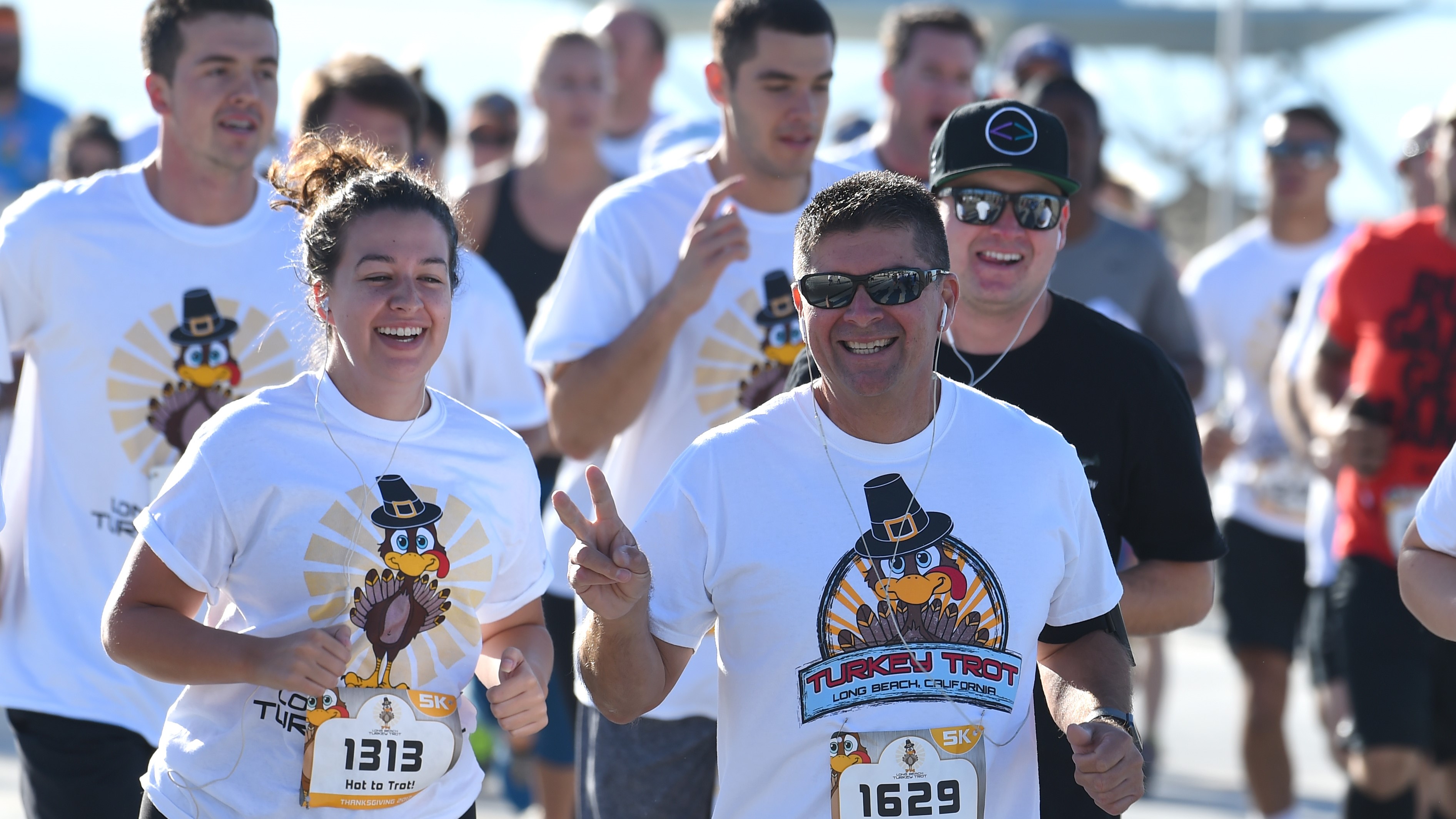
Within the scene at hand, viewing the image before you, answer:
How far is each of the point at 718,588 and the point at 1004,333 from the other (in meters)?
0.98

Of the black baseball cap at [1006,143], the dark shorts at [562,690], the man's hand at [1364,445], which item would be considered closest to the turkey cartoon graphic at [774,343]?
the black baseball cap at [1006,143]

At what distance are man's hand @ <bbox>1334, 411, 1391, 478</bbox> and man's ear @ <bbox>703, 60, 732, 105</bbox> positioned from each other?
2092mm

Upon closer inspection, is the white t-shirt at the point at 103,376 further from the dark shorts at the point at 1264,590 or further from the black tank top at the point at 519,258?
the dark shorts at the point at 1264,590

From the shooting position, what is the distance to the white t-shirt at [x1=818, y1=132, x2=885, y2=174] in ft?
16.9

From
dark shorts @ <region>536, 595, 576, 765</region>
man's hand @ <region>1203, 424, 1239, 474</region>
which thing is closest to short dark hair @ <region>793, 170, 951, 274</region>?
dark shorts @ <region>536, 595, 576, 765</region>

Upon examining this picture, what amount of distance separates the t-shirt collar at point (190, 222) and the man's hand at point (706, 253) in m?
0.92

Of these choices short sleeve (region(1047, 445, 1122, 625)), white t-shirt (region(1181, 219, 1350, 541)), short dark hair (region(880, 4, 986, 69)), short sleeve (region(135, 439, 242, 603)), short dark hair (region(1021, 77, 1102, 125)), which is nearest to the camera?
short sleeve (region(135, 439, 242, 603))

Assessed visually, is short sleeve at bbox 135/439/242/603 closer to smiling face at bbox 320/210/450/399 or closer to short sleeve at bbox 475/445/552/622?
smiling face at bbox 320/210/450/399

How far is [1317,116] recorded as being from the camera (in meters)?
7.20

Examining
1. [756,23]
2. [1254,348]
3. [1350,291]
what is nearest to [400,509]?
[756,23]

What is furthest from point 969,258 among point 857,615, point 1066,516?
point 857,615

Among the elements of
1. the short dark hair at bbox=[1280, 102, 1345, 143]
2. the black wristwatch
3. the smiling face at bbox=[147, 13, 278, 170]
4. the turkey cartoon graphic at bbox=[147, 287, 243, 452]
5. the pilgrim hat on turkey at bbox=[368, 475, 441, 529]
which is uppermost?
the short dark hair at bbox=[1280, 102, 1345, 143]

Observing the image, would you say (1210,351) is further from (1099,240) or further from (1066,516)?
(1066,516)

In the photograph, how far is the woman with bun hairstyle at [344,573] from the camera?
2875mm
